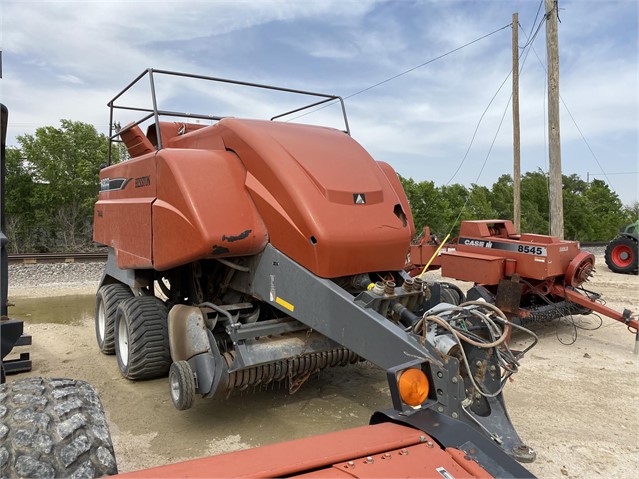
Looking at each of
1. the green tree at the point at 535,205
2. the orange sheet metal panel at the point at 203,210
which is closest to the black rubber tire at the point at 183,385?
the orange sheet metal panel at the point at 203,210

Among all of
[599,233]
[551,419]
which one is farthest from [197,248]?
[599,233]

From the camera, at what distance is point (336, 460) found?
173 centimetres

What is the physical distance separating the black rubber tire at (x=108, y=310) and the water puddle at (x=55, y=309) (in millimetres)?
1955

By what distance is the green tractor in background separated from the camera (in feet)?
38.7

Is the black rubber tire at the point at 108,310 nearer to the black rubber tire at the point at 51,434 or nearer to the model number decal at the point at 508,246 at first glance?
the black rubber tire at the point at 51,434

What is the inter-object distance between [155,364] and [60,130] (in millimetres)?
18967

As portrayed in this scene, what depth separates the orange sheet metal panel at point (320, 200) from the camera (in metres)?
3.36

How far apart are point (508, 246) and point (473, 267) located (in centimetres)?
50

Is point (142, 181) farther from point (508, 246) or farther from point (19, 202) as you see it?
point (19, 202)

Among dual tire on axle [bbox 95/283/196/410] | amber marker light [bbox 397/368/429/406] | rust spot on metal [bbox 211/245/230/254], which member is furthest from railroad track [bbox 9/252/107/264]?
amber marker light [bbox 397/368/429/406]

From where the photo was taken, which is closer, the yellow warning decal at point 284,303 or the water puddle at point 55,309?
the yellow warning decal at point 284,303

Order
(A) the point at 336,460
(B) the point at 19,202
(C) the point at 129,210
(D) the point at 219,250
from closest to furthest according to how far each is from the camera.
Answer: (A) the point at 336,460 < (D) the point at 219,250 < (C) the point at 129,210 < (B) the point at 19,202

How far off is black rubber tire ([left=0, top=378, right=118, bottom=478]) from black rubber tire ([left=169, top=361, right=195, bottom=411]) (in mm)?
1364

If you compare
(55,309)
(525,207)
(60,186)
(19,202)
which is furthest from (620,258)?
(19,202)
